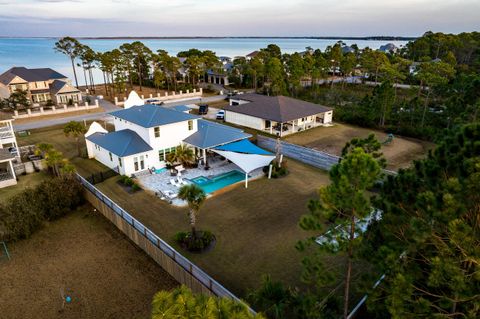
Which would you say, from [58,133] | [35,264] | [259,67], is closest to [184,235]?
[35,264]

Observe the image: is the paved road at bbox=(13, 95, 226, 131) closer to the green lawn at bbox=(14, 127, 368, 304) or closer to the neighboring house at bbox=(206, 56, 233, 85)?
the green lawn at bbox=(14, 127, 368, 304)

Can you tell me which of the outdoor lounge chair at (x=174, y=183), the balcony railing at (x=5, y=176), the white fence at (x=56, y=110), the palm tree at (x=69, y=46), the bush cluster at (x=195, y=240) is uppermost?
the palm tree at (x=69, y=46)

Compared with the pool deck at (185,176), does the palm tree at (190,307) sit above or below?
above

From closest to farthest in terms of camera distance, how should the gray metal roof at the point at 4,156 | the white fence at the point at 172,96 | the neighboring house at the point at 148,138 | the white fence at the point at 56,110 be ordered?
the gray metal roof at the point at 4,156
the neighboring house at the point at 148,138
the white fence at the point at 56,110
the white fence at the point at 172,96

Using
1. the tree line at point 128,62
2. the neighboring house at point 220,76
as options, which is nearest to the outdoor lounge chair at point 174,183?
the tree line at point 128,62

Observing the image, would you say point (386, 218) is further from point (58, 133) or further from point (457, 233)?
point (58, 133)

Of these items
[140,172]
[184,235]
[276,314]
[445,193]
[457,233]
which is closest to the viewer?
[457,233]

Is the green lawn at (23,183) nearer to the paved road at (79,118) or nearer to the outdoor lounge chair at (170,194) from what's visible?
the outdoor lounge chair at (170,194)
